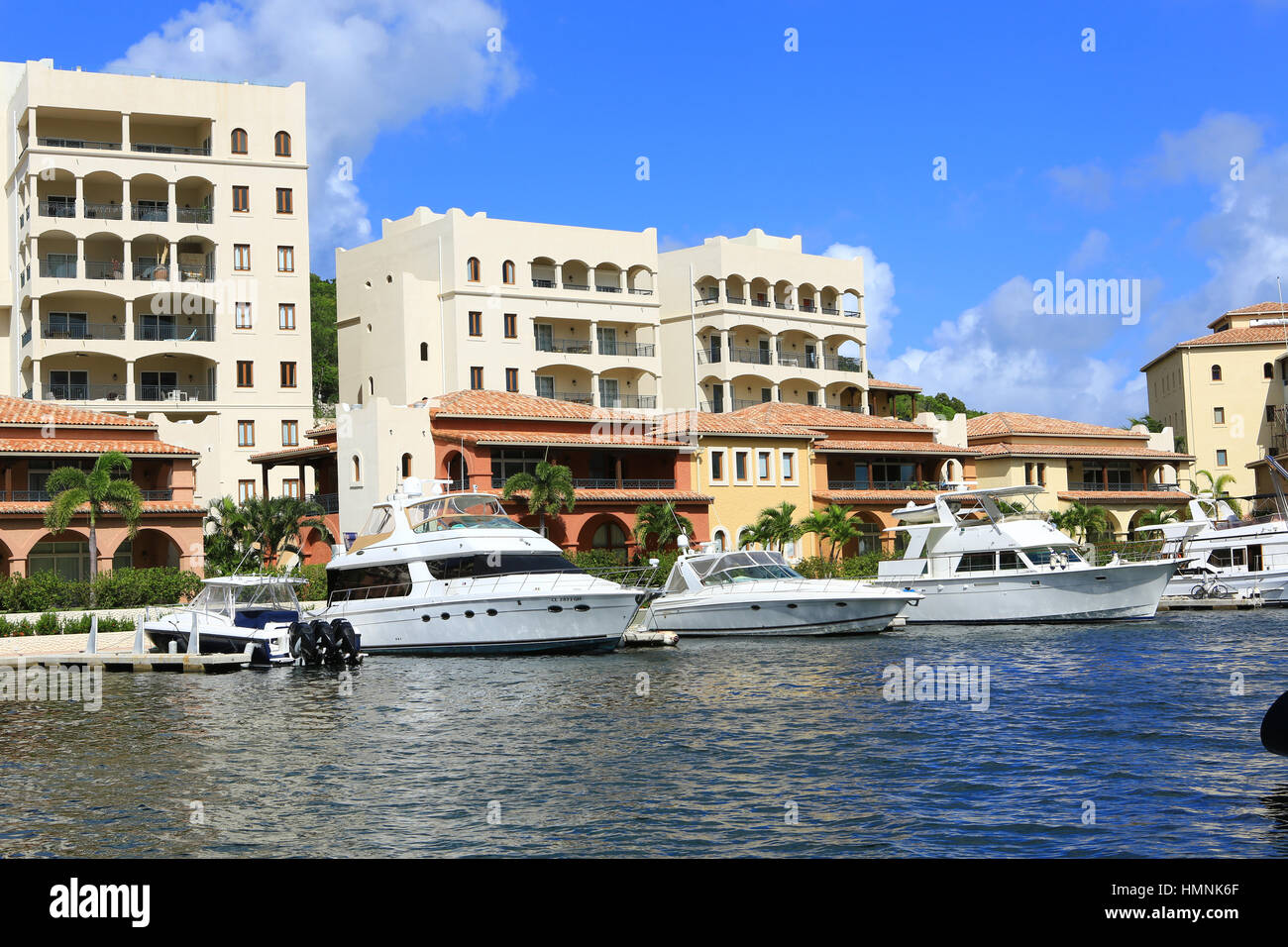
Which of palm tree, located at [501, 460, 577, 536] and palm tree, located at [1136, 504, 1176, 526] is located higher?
palm tree, located at [501, 460, 577, 536]

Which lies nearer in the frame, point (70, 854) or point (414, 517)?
point (70, 854)

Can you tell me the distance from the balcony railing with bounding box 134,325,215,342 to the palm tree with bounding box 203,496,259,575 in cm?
1909

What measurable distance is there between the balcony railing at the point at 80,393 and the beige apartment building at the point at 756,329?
33152 millimetres

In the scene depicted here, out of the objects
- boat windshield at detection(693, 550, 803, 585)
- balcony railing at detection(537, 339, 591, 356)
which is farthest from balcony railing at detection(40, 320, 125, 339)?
boat windshield at detection(693, 550, 803, 585)

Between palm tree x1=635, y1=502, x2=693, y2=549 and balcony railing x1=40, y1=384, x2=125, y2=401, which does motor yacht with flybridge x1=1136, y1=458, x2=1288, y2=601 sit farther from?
balcony railing x1=40, y1=384, x2=125, y2=401

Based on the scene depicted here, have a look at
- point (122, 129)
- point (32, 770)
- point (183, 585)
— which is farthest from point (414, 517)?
point (122, 129)

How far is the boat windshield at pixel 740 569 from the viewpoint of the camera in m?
41.0

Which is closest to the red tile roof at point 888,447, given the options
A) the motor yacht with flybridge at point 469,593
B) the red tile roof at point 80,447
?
the red tile roof at point 80,447

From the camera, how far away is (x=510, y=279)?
73875mm

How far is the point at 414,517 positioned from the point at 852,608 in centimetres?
1350

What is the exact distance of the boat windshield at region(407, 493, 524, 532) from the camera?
119 feet

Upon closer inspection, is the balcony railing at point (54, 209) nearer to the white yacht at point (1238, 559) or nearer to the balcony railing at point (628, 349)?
the balcony railing at point (628, 349)

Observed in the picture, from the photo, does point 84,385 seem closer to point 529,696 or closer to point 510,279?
point 510,279

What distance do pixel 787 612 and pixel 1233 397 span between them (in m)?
59.2
